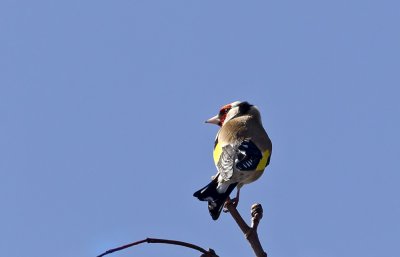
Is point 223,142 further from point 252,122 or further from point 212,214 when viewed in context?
point 212,214

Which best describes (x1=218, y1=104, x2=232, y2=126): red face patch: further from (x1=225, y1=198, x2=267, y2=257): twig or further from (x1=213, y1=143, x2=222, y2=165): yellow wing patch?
(x1=225, y1=198, x2=267, y2=257): twig

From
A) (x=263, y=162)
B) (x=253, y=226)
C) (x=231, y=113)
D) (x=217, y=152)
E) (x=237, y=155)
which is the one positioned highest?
(x=231, y=113)

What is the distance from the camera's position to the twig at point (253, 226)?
6.93 feet

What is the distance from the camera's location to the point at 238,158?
5.98 metres

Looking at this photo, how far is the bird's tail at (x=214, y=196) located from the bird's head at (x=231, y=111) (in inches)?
A: 104

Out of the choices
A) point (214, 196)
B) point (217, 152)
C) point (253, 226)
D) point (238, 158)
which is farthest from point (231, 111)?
point (253, 226)

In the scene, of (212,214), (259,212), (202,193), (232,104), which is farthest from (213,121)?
(259,212)

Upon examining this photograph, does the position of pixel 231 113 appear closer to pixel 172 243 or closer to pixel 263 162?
pixel 263 162

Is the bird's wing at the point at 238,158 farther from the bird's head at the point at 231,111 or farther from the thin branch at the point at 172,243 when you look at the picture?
the thin branch at the point at 172,243

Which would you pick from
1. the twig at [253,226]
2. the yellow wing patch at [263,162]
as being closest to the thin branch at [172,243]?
the twig at [253,226]

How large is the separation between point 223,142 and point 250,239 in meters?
4.56

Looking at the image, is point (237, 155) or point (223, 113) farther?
point (223, 113)

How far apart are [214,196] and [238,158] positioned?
160cm

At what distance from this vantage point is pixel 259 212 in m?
2.75
